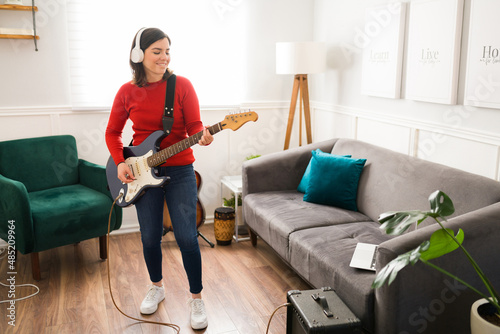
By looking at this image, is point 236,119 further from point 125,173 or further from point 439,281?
point 439,281

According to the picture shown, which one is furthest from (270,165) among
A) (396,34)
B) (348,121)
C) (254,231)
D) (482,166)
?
(482,166)

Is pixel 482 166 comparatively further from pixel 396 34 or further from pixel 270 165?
pixel 270 165

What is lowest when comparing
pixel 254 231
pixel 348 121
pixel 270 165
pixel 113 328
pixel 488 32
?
pixel 113 328

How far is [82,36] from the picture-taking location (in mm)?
3533

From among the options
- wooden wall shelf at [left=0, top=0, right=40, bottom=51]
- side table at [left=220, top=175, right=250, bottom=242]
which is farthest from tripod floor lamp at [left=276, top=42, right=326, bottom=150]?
wooden wall shelf at [left=0, top=0, right=40, bottom=51]

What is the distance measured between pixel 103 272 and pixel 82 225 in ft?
1.11

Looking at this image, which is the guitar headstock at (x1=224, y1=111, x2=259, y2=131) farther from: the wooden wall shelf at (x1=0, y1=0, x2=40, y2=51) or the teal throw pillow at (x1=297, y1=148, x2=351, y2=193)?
the wooden wall shelf at (x1=0, y1=0, x2=40, y2=51)

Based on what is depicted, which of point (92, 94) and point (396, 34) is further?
point (92, 94)

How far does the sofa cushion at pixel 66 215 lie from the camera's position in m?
2.91

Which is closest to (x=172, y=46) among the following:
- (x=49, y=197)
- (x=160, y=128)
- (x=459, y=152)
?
(x=49, y=197)

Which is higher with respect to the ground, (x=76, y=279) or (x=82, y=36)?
(x=82, y=36)

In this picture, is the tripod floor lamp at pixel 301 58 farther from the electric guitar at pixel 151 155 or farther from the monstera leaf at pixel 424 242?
the monstera leaf at pixel 424 242

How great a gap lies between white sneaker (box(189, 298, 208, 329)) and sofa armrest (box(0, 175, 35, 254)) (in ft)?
3.56

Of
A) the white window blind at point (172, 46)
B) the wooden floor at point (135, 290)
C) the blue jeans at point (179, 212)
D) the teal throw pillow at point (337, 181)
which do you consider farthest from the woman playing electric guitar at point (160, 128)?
the white window blind at point (172, 46)
